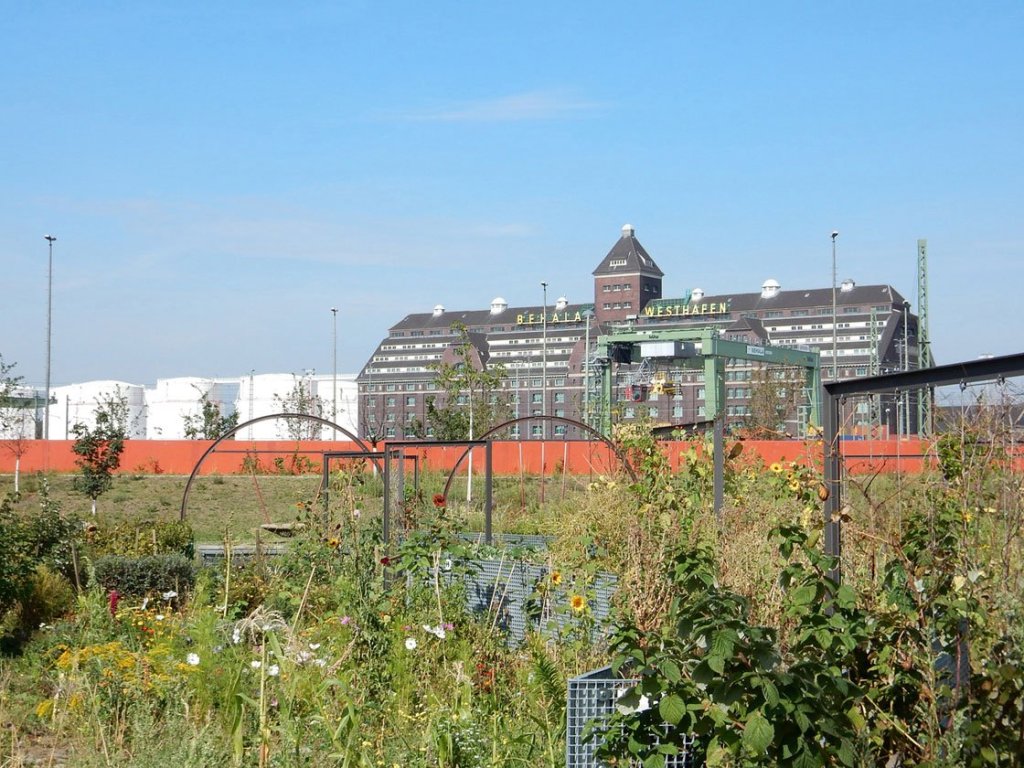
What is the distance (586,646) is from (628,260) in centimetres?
10421

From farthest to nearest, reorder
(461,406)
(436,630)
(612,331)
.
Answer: (612,331), (461,406), (436,630)

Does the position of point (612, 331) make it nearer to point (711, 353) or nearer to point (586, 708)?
point (711, 353)

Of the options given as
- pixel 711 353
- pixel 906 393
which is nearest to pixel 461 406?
pixel 711 353

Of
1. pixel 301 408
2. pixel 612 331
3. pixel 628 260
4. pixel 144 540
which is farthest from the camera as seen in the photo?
pixel 628 260

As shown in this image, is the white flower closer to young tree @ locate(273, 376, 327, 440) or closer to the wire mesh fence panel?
the wire mesh fence panel

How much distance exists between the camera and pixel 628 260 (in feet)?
356

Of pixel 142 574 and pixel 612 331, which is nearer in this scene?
pixel 142 574

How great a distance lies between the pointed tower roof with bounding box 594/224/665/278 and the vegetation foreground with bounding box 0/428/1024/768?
328 feet

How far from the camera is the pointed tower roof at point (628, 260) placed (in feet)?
354

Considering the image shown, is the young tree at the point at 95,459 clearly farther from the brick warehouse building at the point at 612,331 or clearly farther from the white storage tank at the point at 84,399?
the white storage tank at the point at 84,399

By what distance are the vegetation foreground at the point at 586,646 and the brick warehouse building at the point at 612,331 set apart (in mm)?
80263

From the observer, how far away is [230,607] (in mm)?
6977

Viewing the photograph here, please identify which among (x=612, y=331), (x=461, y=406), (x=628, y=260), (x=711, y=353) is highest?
(x=628, y=260)

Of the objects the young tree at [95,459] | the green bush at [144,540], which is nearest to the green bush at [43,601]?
the green bush at [144,540]
